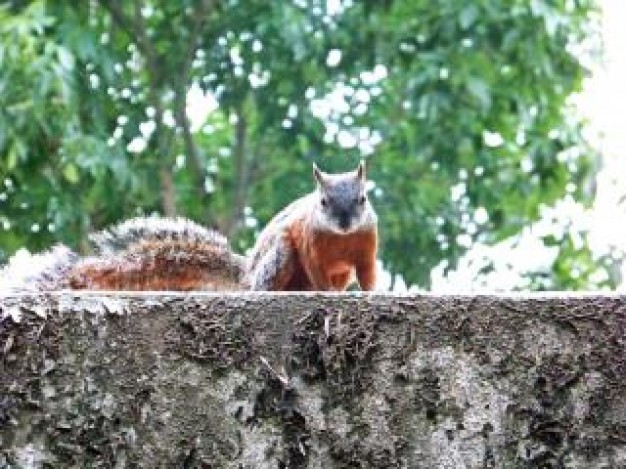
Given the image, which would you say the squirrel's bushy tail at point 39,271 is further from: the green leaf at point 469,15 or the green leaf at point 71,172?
→ the green leaf at point 469,15

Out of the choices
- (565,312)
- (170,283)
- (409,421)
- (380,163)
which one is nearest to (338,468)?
(409,421)

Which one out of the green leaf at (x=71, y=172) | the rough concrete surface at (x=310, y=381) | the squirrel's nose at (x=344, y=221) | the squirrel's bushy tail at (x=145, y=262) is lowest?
the rough concrete surface at (x=310, y=381)

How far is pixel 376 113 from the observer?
9828 millimetres

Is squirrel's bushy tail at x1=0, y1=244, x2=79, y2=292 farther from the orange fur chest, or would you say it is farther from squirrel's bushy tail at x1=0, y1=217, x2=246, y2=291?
the orange fur chest

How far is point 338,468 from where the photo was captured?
7.61ft

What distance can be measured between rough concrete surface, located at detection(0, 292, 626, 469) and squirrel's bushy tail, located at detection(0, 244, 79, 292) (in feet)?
3.46

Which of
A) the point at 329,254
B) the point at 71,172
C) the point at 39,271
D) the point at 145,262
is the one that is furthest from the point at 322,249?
the point at 71,172

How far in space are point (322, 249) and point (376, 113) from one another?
541cm

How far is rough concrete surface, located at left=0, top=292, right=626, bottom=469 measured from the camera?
7.57 feet

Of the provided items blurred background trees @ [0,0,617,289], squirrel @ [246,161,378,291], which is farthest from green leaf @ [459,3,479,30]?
squirrel @ [246,161,378,291]

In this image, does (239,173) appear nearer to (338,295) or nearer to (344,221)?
(344,221)

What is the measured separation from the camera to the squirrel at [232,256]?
3.80 m

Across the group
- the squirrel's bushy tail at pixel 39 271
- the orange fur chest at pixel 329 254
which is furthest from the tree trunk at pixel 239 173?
the squirrel's bushy tail at pixel 39 271

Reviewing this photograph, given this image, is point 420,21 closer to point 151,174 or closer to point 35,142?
point 151,174
